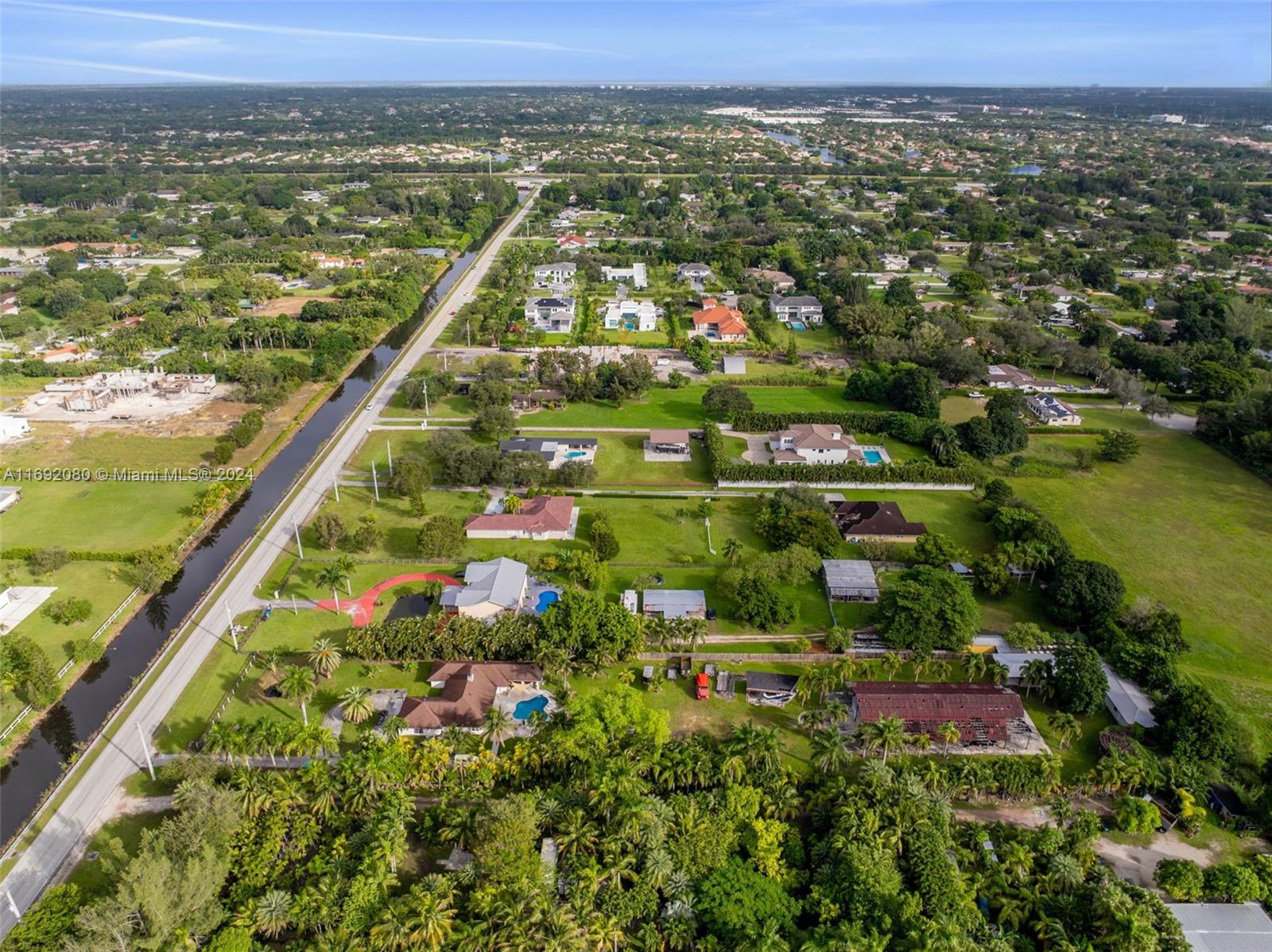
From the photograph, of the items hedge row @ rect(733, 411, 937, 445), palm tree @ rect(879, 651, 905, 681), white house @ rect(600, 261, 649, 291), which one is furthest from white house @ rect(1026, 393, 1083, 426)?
white house @ rect(600, 261, 649, 291)

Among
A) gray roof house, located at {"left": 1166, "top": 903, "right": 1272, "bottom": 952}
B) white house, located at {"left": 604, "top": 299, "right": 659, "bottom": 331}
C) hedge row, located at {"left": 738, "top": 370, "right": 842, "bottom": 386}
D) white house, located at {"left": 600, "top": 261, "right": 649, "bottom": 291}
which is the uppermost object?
white house, located at {"left": 600, "top": 261, "right": 649, "bottom": 291}

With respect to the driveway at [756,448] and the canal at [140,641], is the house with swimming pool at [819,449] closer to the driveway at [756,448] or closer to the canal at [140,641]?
the driveway at [756,448]

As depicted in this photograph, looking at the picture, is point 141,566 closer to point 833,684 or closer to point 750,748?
point 750,748

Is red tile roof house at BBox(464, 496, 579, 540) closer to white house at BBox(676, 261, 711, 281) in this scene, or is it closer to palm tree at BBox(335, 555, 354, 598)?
palm tree at BBox(335, 555, 354, 598)

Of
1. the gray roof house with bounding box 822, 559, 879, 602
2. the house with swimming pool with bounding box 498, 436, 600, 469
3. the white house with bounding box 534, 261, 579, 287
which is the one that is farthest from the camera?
the white house with bounding box 534, 261, 579, 287

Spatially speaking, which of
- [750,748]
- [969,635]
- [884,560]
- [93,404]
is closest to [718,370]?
[884,560]

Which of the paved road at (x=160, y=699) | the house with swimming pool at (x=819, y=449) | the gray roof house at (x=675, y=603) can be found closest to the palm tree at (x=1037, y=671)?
the gray roof house at (x=675, y=603)
